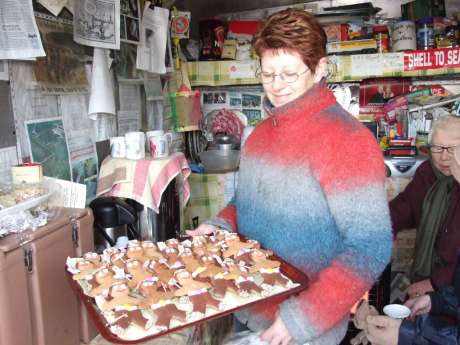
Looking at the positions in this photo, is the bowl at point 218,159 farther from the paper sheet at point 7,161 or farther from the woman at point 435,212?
the paper sheet at point 7,161

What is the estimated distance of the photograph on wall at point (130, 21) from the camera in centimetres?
185

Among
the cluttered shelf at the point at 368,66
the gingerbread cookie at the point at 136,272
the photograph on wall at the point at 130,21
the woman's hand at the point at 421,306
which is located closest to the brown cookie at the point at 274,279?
the gingerbread cookie at the point at 136,272

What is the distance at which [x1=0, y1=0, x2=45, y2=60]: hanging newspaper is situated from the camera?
3.80 feet

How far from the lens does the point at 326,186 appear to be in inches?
37.2

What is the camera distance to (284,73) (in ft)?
3.35

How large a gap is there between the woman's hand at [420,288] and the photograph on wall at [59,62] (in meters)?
1.62

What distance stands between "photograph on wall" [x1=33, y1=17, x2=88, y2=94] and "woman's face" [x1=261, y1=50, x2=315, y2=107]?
72cm

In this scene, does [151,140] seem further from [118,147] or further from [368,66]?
[368,66]

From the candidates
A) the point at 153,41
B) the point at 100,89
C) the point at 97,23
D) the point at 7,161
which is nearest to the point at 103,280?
the point at 7,161

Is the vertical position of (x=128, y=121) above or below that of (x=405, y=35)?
below

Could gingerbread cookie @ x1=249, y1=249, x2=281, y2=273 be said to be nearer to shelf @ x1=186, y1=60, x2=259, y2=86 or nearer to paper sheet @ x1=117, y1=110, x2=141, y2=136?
paper sheet @ x1=117, y1=110, x2=141, y2=136

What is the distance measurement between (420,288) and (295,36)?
1446mm

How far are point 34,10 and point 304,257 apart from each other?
1.05m

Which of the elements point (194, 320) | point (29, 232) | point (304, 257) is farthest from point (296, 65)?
point (29, 232)
